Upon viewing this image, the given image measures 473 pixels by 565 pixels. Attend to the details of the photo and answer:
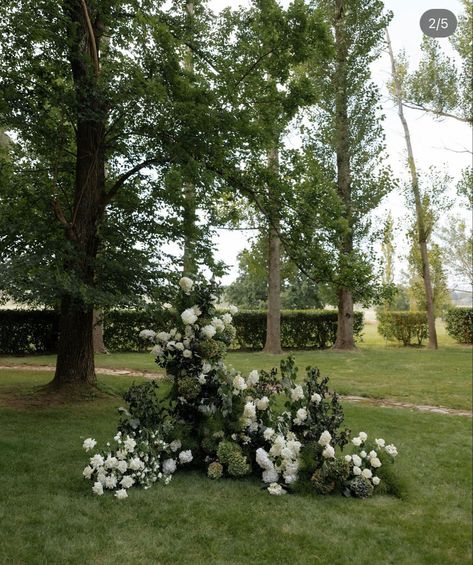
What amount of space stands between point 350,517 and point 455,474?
1.56 m

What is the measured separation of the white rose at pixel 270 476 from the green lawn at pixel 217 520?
12cm

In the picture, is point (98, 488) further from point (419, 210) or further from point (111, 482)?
point (419, 210)

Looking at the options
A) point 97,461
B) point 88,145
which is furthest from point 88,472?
point 88,145

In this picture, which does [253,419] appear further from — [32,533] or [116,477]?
[32,533]

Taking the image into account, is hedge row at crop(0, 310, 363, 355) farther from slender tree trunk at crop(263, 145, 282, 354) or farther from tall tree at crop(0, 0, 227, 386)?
tall tree at crop(0, 0, 227, 386)

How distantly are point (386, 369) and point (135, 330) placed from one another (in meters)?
7.49

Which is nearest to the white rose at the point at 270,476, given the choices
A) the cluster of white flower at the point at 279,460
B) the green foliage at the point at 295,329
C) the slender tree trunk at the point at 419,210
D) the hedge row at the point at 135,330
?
the cluster of white flower at the point at 279,460

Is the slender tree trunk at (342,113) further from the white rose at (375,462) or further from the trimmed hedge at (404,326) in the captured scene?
the white rose at (375,462)

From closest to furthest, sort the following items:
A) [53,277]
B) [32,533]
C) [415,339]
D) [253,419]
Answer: [32,533] → [253,419] → [53,277] → [415,339]

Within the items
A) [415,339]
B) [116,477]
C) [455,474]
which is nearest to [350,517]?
[455,474]

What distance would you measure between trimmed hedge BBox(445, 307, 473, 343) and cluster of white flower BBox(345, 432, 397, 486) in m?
16.6

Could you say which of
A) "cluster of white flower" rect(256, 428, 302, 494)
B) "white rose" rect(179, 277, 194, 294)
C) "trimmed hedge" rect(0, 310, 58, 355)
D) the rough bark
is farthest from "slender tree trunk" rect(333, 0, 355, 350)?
"cluster of white flower" rect(256, 428, 302, 494)

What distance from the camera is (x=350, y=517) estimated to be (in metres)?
3.88

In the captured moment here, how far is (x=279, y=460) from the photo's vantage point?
14.8 ft
